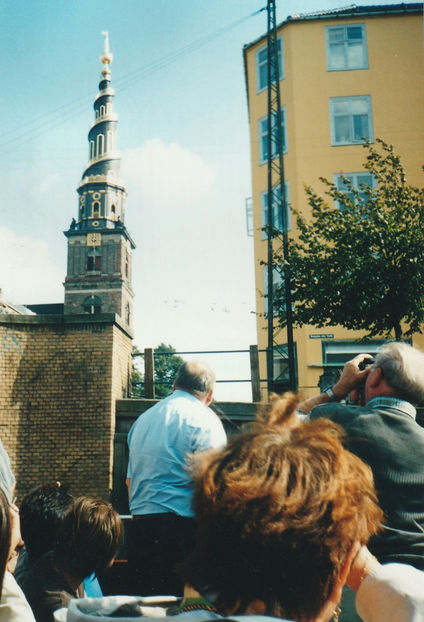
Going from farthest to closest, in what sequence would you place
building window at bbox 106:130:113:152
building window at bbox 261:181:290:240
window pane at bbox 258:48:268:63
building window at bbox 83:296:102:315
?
building window at bbox 106:130:113:152 → building window at bbox 83:296:102:315 → window pane at bbox 258:48:268:63 → building window at bbox 261:181:290:240

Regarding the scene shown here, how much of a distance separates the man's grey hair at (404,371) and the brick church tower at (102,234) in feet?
199

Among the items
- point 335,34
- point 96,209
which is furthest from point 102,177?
point 335,34

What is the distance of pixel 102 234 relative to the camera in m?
66.9

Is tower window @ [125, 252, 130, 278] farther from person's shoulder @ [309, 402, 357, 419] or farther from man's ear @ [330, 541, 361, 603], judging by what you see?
man's ear @ [330, 541, 361, 603]

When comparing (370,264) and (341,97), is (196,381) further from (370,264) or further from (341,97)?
(341,97)

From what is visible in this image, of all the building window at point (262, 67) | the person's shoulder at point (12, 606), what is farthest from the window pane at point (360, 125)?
the person's shoulder at point (12, 606)

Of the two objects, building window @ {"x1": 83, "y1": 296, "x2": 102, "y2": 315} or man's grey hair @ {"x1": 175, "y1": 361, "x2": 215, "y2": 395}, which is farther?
building window @ {"x1": 83, "y1": 296, "x2": 102, "y2": 315}

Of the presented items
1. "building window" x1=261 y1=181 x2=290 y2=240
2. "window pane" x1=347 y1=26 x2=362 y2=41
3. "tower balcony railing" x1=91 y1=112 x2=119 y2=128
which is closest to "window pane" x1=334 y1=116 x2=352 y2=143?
"building window" x1=261 y1=181 x2=290 y2=240

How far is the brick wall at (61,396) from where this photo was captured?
9656 mm

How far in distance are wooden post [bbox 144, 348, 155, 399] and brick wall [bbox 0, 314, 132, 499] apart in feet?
2.11

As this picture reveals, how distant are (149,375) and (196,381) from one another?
7309 mm

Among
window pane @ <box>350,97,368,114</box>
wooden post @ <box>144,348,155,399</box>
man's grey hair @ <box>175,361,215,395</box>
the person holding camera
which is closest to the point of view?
the person holding camera

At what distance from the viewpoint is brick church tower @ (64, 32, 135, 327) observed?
6456 centimetres

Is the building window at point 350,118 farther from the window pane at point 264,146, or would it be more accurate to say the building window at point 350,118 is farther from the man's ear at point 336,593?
the man's ear at point 336,593
